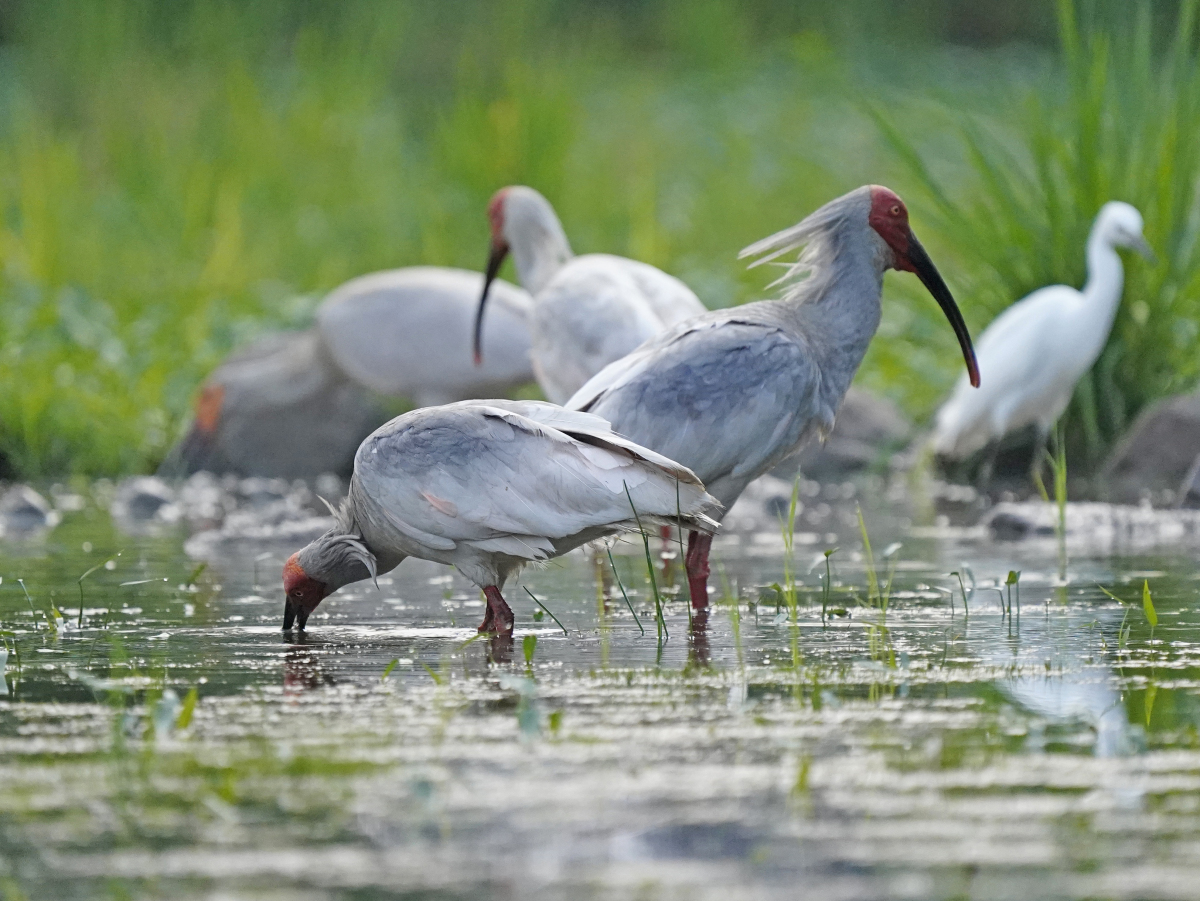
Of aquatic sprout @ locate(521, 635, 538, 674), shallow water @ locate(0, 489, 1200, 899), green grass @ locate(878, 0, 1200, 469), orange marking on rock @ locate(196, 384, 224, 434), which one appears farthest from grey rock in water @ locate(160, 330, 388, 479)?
aquatic sprout @ locate(521, 635, 538, 674)

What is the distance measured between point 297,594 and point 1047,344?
536cm

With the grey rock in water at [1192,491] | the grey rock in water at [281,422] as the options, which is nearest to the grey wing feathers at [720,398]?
the grey rock in water at [1192,491]

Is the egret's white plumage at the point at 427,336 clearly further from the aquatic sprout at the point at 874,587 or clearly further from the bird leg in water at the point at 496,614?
the bird leg in water at the point at 496,614

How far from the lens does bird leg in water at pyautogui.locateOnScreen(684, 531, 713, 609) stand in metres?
5.95

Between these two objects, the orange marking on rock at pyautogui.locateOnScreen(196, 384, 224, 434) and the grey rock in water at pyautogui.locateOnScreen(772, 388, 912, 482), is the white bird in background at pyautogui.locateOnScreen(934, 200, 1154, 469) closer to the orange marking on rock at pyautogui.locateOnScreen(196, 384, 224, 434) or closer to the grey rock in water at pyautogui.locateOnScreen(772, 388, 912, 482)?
the grey rock in water at pyautogui.locateOnScreen(772, 388, 912, 482)

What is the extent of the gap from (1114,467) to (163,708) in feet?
23.5

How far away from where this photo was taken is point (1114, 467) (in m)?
10.1

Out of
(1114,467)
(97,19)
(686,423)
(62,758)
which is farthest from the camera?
(97,19)

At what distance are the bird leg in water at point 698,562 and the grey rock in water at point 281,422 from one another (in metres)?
6.03

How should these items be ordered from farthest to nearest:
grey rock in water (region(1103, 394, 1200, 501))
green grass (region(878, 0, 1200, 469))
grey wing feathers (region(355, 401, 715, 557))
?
1. green grass (region(878, 0, 1200, 469))
2. grey rock in water (region(1103, 394, 1200, 501))
3. grey wing feathers (region(355, 401, 715, 557))

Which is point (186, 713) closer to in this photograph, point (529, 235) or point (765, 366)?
point (765, 366)

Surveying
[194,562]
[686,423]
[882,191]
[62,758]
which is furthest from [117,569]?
[62,758]

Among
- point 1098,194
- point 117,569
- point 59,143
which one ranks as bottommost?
point 117,569

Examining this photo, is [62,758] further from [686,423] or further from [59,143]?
[59,143]
